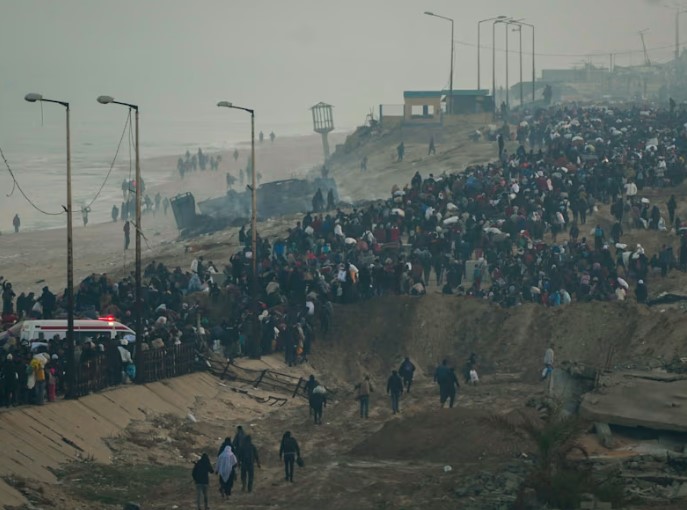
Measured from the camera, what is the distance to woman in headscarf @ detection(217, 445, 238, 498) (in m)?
27.0

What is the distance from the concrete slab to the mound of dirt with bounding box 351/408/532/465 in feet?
5.71

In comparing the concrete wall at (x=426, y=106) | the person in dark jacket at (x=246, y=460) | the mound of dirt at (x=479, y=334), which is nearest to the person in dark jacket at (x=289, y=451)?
the person in dark jacket at (x=246, y=460)

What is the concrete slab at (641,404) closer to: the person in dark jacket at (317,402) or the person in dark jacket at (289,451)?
the person in dark jacket at (289,451)

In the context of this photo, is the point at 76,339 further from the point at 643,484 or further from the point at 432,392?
the point at 643,484

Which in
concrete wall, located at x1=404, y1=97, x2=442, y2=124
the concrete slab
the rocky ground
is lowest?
the rocky ground

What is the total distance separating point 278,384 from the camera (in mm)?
39656

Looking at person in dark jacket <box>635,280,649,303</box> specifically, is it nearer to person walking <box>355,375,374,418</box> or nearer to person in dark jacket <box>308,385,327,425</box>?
person walking <box>355,375,374,418</box>

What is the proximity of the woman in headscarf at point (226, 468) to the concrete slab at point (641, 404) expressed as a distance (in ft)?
20.5

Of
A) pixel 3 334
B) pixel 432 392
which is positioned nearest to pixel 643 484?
pixel 432 392

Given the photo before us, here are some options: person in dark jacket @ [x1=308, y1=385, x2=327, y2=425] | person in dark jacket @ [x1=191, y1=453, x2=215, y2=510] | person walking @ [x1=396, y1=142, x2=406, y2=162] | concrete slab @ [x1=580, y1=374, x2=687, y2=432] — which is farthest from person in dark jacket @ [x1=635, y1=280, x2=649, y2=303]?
person walking @ [x1=396, y1=142, x2=406, y2=162]

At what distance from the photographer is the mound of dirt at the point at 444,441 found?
29.4m

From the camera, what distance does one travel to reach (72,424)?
31109 mm

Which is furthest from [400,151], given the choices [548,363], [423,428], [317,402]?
[423,428]

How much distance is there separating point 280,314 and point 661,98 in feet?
347
